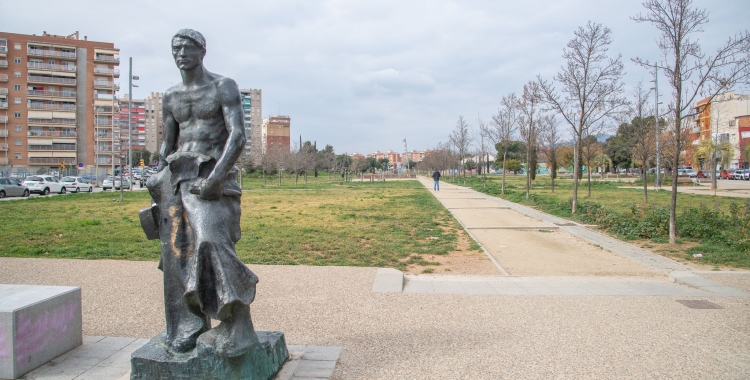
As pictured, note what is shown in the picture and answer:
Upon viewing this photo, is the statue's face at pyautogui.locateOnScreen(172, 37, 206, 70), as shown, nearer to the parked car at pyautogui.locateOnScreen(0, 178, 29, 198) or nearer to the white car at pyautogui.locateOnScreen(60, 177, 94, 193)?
the parked car at pyautogui.locateOnScreen(0, 178, 29, 198)

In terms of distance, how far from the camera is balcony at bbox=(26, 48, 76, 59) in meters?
62.9

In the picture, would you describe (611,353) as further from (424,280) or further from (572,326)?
(424,280)

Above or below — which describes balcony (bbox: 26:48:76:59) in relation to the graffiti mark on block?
above

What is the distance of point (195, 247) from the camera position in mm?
3354

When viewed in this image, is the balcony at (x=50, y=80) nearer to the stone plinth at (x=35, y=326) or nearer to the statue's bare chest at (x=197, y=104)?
the stone plinth at (x=35, y=326)

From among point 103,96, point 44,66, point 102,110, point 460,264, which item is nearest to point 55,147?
point 102,110

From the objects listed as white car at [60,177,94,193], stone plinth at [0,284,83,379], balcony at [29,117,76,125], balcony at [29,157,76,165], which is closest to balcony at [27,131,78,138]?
balcony at [29,117,76,125]

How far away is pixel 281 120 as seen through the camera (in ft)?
435

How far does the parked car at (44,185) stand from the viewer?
3297cm

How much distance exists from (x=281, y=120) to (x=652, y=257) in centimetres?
12806

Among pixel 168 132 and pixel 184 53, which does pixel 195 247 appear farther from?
pixel 184 53

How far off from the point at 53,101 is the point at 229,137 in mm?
74116

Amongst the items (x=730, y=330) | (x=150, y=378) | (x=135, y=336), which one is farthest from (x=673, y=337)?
(x=135, y=336)

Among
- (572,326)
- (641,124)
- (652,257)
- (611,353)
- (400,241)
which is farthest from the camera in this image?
(641,124)
